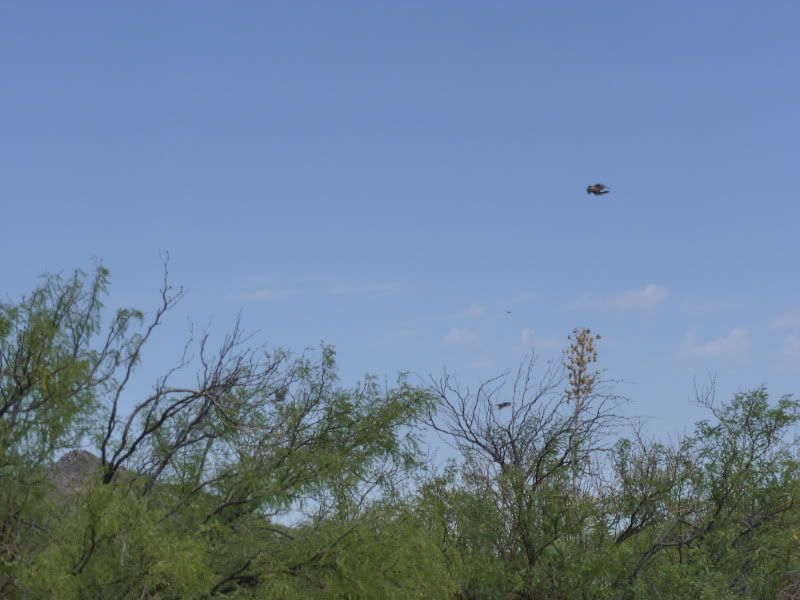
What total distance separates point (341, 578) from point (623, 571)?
739 centimetres

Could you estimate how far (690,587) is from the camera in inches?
840

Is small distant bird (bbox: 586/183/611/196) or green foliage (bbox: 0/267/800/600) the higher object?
small distant bird (bbox: 586/183/611/196)

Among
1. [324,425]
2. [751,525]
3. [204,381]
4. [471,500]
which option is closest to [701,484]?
[751,525]

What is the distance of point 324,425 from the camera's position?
20781 millimetres

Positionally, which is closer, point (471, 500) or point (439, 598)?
point (439, 598)

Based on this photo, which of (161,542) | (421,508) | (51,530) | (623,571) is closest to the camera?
(161,542)

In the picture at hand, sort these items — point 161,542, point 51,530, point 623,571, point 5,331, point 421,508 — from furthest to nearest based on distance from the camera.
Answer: point 623,571 → point 421,508 → point 5,331 → point 51,530 → point 161,542

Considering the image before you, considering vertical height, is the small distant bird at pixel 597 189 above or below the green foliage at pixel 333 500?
above

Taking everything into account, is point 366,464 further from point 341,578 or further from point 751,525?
point 751,525

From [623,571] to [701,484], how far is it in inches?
113

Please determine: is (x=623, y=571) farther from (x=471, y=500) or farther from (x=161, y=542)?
(x=161, y=542)

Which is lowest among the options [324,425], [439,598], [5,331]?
[439,598]

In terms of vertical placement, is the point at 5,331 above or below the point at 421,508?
above

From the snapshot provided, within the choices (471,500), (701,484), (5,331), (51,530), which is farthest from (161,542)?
(701,484)
